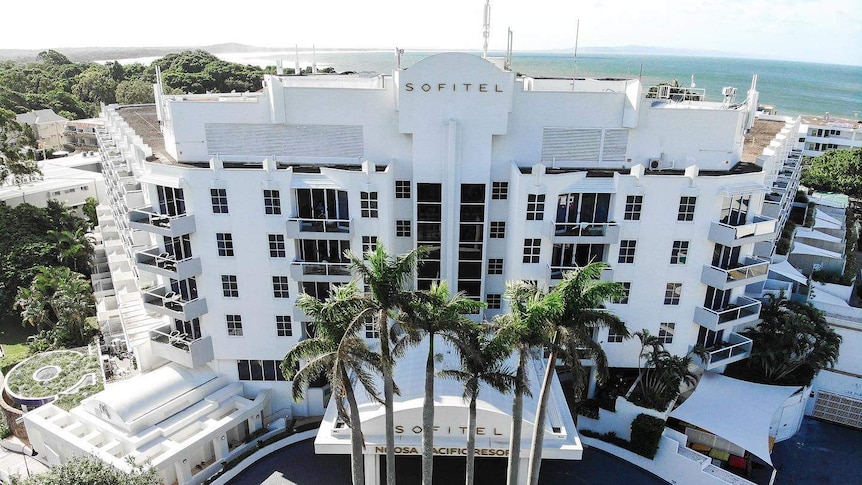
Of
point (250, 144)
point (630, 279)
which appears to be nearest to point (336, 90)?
point (250, 144)

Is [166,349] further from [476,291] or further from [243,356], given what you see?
[476,291]

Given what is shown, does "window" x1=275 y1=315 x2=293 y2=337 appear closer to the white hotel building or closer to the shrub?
the white hotel building

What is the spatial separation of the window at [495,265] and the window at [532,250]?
2.96 metres

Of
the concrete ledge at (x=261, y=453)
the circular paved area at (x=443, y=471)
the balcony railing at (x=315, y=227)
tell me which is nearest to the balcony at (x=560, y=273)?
the circular paved area at (x=443, y=471)

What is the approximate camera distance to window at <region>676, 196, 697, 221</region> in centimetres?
3381

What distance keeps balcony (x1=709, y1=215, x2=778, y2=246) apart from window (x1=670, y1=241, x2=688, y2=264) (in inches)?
65.6

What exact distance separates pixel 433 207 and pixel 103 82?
458 feet

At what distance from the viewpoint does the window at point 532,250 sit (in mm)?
35406

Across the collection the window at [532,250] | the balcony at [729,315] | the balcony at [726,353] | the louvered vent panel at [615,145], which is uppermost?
the louvered vent panel at [615,145]

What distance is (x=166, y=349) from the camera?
37.6 metres

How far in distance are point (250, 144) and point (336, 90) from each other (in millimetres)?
7347

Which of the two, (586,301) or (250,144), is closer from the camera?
(586,301)

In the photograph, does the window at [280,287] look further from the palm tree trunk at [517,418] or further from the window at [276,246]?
the palm tree trunk at [517,418]

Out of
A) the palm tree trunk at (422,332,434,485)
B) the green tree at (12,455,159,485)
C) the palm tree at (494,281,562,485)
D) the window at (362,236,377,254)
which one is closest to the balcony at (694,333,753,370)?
the palm tree at (494,281,562,485)
